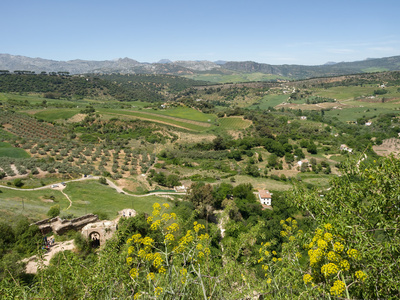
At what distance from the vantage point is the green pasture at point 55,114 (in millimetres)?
78419

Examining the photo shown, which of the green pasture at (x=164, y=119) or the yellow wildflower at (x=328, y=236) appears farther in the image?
the green pasture at (x=164, y=119)

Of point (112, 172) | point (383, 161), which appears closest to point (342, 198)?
point (383, 161)

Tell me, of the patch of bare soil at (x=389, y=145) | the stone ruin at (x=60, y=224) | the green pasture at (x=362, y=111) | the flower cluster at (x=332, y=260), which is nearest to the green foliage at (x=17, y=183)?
the stone ruin at (x=60, y=224)

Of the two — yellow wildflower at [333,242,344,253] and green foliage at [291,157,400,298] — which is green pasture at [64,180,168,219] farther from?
yellow wildflower at [333,242,344,253]

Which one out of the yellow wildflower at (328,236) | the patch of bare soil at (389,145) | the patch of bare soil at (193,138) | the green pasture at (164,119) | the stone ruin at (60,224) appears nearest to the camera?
the yellow wildflower at (328,236)

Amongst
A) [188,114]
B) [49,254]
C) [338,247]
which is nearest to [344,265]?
[338,247]

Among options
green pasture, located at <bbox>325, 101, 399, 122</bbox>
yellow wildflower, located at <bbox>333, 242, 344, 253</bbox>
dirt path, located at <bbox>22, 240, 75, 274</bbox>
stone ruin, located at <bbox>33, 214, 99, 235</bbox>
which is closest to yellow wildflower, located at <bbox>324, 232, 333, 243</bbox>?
yellow wildflower, located at <bbox>333, 242, 344, 253</bbox>

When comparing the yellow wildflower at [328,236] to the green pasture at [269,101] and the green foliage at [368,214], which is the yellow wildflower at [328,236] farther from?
the green pasture at [269,101]

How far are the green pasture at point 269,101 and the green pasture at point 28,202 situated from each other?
123 m

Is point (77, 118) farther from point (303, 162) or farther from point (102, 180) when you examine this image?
point (303, 162)

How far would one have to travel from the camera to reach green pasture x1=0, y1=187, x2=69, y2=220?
22.3m

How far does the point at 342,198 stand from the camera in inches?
234

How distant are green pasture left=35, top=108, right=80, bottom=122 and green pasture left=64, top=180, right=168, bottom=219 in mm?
55594

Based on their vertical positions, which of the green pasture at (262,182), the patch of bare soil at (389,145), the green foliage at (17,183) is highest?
the green foliage at (17,183)
